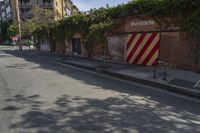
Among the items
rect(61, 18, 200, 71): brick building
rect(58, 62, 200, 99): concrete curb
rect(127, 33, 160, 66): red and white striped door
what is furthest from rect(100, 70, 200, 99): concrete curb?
rect(127, 33, 160, 66): red and white striped door

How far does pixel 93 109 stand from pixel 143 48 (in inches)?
315

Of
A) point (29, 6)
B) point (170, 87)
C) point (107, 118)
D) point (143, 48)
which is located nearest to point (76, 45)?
point (143, 48)

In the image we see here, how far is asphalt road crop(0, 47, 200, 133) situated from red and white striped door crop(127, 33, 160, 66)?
4051 mm

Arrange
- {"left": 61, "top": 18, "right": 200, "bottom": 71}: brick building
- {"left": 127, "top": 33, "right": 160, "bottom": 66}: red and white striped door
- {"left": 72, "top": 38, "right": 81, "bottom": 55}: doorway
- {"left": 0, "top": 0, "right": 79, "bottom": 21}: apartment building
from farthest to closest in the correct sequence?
1. {"left": 0, "top": 0, "right": 79, "bottom": 21}: apartment building
2. {"left": 72, "top": 38, "right": 81, "bottom": 55}: doorway
3. {"left": 127, "top": 33, "right": 160, "bottom": 66}: red and white striped door
4. {"left": 61, "top": 18, "right": 200, "bottom": 71}: brick building

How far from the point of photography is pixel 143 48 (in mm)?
13328

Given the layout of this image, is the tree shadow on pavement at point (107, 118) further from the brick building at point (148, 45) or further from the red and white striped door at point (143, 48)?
the red and white striped door at point (143, 48)

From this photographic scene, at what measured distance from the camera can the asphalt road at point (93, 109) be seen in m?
4.89

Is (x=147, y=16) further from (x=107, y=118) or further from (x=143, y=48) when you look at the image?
(x=107, y=118)

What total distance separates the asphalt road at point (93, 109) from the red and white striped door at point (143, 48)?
405 cm

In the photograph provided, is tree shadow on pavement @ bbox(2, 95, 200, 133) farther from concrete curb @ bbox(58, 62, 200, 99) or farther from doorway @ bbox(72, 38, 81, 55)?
doorway @ bbox(72, 38, 81, 55)

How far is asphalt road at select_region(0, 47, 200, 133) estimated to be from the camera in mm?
4895

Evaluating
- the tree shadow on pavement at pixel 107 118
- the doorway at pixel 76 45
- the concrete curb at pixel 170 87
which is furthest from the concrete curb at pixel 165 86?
the doorway at pixel 76 45

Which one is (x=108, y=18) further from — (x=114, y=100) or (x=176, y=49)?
(x=114, y=100)

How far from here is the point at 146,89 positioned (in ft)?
27.8
